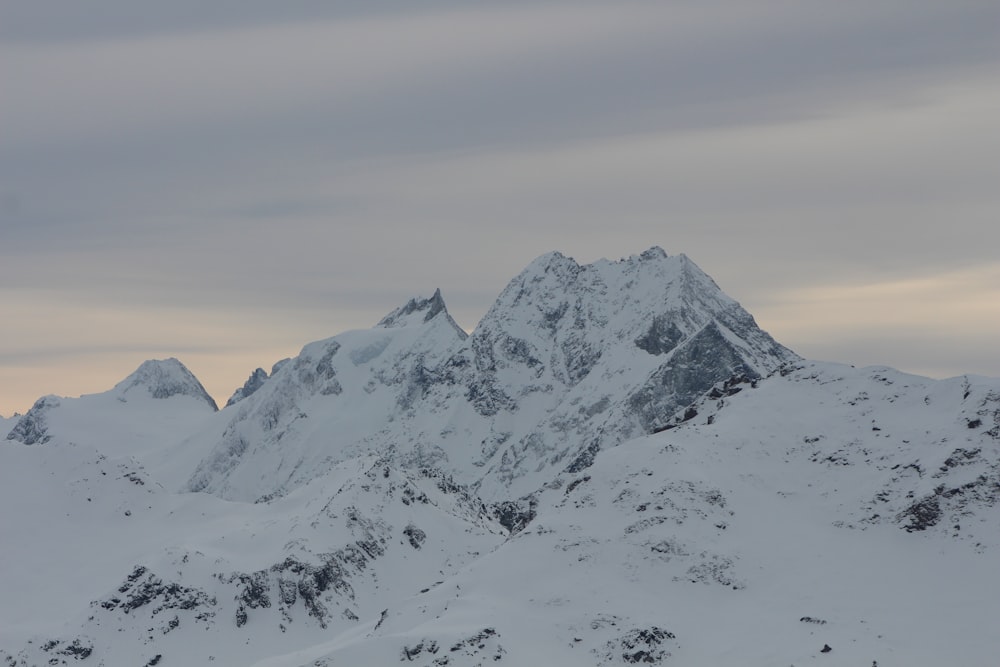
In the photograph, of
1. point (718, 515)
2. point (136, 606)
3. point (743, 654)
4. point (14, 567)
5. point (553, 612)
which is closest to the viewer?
point (743, 654)

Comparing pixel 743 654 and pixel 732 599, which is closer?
pixel 743 654

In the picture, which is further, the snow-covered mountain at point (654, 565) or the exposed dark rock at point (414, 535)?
the exposed dark rock at point (414, 535)

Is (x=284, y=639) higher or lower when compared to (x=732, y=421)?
lower

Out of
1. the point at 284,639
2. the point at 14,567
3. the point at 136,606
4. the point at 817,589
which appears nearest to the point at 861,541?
the point at 817,589

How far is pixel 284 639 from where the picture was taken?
552 ft

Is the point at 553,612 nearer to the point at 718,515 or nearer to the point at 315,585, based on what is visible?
the point at 718,515

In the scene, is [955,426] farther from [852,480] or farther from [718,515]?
[718,515]

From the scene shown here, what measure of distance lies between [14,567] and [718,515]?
295ft

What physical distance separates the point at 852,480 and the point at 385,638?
4813 centimetres

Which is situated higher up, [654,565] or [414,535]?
[414,535]

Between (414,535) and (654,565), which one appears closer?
(654,565)

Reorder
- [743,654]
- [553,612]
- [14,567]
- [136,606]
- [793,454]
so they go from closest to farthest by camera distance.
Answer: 1. [743,654]
2. [553,612]
3. [793,454]
4. [136,606]
5. [14,567]

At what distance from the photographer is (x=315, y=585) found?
175750 millimetres

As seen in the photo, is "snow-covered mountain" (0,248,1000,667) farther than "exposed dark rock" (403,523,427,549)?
No
